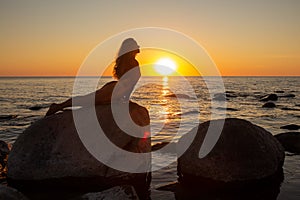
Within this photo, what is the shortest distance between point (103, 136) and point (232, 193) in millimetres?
3698

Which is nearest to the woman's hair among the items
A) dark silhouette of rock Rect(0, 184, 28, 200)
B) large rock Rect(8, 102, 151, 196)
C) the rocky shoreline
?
the rocky shoreline

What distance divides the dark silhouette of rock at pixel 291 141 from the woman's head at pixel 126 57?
7.41m

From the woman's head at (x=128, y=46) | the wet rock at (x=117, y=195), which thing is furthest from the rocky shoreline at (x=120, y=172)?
the woman's head at (x=128, y=46)

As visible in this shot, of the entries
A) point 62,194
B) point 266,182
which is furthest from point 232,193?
point 62,194

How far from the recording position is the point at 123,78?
28.2ft

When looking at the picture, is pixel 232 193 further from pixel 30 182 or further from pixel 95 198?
pixel 30 182

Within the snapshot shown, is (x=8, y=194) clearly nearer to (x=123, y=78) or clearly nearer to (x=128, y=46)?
(x=123, y=78)

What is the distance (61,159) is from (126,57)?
320 cm

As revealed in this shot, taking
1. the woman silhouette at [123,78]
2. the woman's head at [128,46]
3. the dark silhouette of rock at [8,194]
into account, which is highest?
the woman's head at [128,46]

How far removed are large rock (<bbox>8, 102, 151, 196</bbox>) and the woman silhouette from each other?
0.52m

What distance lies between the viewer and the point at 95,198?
702cm

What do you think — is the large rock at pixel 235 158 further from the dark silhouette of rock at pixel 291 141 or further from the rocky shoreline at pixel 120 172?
the dark silhouette of rock at pixel 291 141

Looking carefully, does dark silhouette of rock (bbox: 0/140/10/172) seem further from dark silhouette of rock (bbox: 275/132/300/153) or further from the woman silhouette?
dark silhouette of rock (bbox: 275/132/300/153)

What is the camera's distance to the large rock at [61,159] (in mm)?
8094
